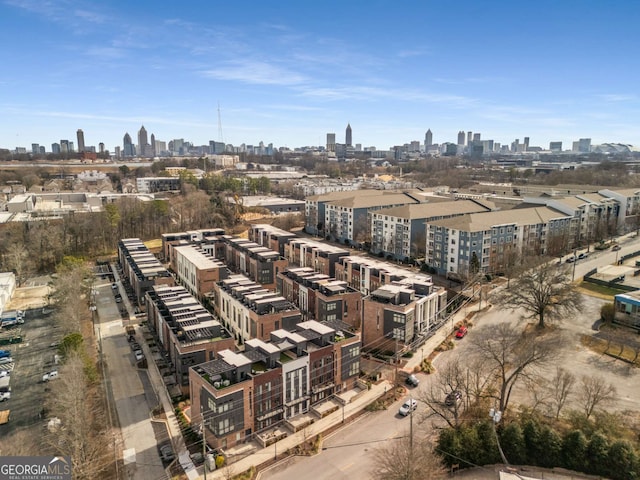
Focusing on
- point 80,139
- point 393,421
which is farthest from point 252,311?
point 80,139

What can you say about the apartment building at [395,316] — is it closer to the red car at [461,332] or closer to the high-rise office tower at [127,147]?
the red car at [461,332]

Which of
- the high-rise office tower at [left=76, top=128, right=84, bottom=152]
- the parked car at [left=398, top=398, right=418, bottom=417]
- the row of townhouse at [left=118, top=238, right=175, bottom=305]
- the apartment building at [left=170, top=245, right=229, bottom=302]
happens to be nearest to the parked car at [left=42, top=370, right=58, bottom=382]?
the row of townhouse at [left=118, top=238, right=175, bottom=305]

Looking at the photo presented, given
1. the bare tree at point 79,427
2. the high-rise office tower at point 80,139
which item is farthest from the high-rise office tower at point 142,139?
the bare tree at point 79,427

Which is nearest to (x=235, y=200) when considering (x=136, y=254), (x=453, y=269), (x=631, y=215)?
(x=136, y=254)

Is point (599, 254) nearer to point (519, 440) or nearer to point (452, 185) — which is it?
point (519, 440)

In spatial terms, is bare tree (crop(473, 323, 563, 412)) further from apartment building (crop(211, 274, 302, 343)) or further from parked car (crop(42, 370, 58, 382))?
parked car (crop(42, 370, 58, 382))

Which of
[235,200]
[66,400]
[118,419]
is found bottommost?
[118,419]
